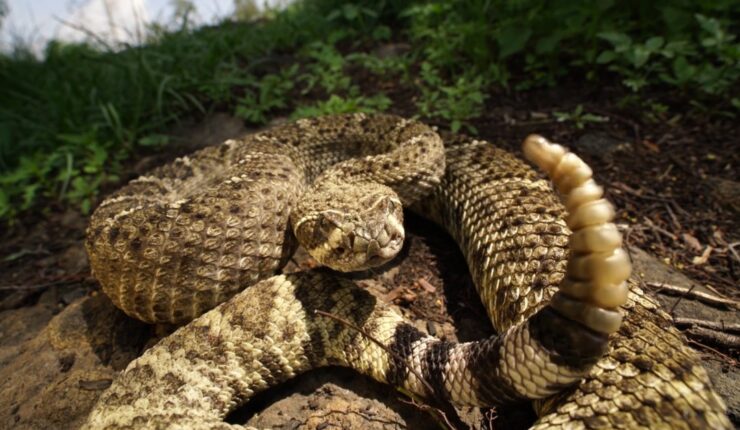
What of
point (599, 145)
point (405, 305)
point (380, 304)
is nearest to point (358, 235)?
point (380, 304)

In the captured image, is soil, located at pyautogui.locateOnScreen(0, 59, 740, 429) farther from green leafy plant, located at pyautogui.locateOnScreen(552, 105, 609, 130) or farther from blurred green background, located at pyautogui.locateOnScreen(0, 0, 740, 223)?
blurred green background, located at pyautogui.locateOnScreen(0, 0, 740, 223)

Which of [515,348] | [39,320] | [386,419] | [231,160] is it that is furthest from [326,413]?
[39,320]

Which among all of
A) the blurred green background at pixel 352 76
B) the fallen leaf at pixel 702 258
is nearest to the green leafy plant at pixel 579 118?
the blurred green background at pixel 352 76

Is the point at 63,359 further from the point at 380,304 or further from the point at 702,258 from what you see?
the point at 702,258

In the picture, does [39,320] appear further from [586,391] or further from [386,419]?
[586,391]

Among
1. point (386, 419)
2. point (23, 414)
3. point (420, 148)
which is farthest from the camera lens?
point (420, 148)

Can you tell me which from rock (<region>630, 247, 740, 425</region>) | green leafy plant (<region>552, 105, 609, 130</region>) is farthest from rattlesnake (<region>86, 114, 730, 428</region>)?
green leafy plant (<region>552, 105, 609, 130</region>)
